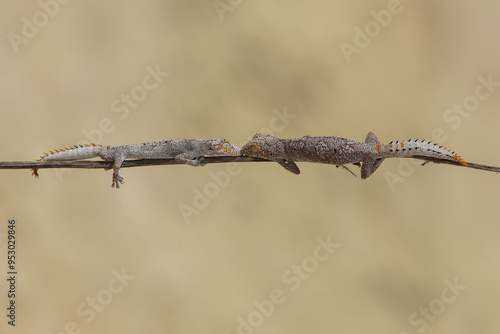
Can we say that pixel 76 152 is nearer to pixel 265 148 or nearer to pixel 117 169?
pixel 117 169

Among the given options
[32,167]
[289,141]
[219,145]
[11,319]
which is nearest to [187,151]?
[219,145]

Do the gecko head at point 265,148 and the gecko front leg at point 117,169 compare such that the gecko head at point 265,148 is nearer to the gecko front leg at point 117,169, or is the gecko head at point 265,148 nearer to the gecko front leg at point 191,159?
the gecko front leg at point 191,159

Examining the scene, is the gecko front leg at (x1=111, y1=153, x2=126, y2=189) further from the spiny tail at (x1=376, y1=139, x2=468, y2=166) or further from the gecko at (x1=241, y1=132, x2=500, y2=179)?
the spiny tail at (x1=376, y1=139, x2=468, y2=166)

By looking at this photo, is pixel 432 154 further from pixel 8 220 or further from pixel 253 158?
pixel 8 220

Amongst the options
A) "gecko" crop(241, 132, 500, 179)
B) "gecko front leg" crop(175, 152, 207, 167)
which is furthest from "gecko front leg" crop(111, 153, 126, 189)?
"gecko" crop(241, 132, 500, 179)

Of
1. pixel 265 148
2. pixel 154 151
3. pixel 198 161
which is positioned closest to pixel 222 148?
pixel 198 161
